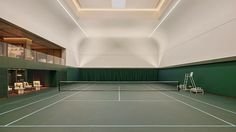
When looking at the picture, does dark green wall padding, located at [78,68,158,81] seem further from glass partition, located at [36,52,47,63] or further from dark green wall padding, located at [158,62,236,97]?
glass partition, located at [36,52,47,63]

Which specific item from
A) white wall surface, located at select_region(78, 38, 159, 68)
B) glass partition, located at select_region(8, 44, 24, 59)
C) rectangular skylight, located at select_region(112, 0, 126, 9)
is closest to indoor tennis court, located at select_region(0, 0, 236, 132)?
glass partition, located at select_region(8, 44, 24, 59)

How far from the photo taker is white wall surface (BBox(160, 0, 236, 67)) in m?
13.1

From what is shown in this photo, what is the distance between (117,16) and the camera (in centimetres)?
2556

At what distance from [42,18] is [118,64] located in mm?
20660

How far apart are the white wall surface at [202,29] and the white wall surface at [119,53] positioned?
1120cm

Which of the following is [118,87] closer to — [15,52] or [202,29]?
[202,29]

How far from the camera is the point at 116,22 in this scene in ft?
90.7

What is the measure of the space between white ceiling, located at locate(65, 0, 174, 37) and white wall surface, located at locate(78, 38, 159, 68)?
207 inches

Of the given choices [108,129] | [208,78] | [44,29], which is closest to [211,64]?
[208,78]

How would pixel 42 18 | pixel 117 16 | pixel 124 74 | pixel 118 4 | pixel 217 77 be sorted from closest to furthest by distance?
pixel 217 77 → pixel 42 18 → pixel 118 4 → pixel 117 16 → pixel 124 74

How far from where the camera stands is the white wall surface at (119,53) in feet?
119

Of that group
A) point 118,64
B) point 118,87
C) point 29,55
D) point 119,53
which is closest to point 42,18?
point 29,55

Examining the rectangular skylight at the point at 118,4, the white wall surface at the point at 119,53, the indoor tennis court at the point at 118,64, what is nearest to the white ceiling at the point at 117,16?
the indoor tennis court at the point at 118,64

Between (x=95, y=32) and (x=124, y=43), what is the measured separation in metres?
6.51
